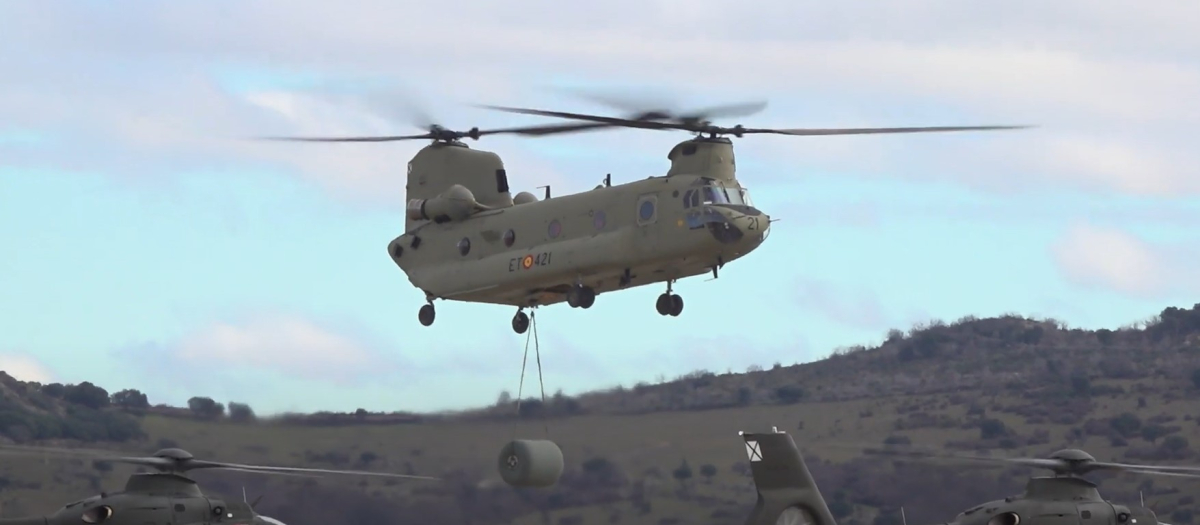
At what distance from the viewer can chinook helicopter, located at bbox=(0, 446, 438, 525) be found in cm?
3306

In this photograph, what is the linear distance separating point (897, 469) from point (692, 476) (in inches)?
187

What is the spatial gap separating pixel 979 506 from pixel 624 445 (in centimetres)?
1165

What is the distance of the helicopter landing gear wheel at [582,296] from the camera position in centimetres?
3906

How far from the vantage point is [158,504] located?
33.9m

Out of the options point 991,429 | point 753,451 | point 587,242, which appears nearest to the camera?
point 753,451

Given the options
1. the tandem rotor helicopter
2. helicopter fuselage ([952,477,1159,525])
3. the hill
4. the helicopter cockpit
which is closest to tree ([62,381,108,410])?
the hill

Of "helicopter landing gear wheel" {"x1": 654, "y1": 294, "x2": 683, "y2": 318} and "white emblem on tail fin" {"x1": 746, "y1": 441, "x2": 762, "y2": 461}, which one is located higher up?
"helicopter landing gear wheel" {"x1": 654, "y1": 294, "x2": 683, "y2": 318}

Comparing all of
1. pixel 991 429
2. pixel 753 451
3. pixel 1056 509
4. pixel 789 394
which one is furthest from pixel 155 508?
pixel 991 429

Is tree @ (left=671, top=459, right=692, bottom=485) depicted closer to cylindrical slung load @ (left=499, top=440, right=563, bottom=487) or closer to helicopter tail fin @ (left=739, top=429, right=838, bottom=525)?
cylindrical slung load @ (left=499, top=440, right=563, bottom=487)

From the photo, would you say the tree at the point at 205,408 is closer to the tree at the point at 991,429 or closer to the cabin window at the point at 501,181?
the cabin window at the point at 501,181

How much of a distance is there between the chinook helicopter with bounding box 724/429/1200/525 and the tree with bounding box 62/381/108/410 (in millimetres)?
14262

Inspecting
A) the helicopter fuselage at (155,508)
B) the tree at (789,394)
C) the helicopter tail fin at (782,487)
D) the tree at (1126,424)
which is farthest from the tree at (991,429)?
the helicopter fuselage at (155,508)

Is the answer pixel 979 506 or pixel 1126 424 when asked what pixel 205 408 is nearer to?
pixel 979 506

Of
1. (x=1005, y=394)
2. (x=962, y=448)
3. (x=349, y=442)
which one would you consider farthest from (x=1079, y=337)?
(x=349, y=442)
